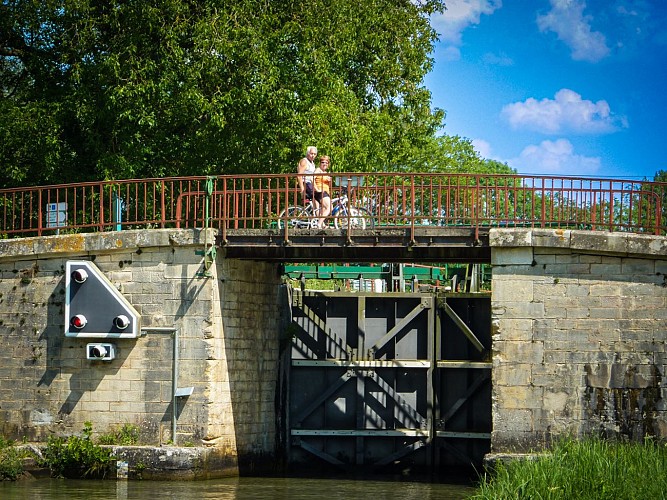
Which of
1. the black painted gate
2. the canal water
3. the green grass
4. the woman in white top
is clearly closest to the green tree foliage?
the black painted gate

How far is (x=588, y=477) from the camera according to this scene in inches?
539

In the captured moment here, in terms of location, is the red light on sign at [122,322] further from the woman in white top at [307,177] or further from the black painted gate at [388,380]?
the black painted gate at [388,380]

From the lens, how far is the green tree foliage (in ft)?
80.5

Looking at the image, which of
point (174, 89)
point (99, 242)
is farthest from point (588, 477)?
point (174, 89)

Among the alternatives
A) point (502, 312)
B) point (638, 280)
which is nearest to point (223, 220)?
point (502, 312)

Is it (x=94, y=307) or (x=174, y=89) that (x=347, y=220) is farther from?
(x=174, y=89)

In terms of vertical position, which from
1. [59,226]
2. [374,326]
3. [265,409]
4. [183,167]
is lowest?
[265,409]

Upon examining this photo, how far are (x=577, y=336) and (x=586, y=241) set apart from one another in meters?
1.38

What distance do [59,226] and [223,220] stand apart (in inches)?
119

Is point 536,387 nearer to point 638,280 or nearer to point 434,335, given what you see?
point 638,280

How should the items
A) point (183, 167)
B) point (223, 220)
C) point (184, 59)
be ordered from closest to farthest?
point (223, 220), point (184, 59), point (183, 167)

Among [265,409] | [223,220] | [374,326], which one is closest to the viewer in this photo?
[223,220]

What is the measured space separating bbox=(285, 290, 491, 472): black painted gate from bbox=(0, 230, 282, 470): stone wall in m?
2.50

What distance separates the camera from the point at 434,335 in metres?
22.3
